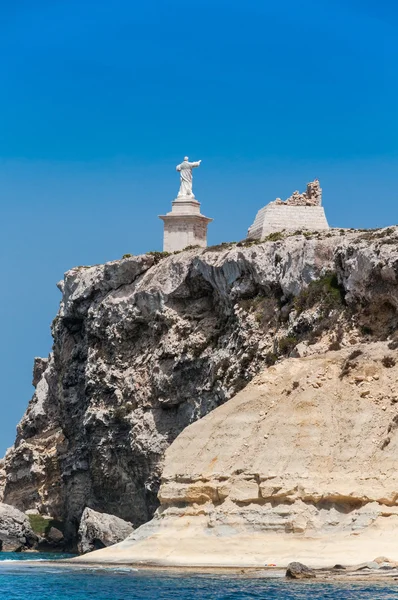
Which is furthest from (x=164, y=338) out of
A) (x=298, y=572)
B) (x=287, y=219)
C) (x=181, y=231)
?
(x=298, y=572)

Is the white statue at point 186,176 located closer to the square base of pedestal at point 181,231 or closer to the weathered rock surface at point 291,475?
the square base of pedestal at point 181,231

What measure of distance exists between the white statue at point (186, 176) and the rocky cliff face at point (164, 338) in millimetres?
8344

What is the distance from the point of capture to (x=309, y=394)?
50.4m

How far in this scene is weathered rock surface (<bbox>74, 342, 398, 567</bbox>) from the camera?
149ft

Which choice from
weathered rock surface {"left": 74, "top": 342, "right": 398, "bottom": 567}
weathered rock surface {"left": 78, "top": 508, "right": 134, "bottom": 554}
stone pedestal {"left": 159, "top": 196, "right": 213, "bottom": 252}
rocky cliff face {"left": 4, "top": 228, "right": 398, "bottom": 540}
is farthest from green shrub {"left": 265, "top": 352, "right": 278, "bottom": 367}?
stone pedestal {"left": 159, "top": 196, "right": 213, "bottom": 252}

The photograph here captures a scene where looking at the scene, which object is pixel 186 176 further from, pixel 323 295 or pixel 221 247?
pixel 323 295

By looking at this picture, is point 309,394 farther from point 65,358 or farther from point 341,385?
point 65,358

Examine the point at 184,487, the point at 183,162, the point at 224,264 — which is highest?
the point at 183,162

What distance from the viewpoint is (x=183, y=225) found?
90125 mm

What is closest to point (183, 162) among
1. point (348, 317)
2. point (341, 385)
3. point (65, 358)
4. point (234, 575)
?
point (65, 358)

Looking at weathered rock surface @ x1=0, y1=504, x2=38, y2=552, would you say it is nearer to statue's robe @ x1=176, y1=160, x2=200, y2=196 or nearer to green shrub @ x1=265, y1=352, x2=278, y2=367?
statue's robe @ x1=176, y1=160, x2=200, y2=196

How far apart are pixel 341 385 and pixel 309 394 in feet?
4.33

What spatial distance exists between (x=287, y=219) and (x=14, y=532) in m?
26.7

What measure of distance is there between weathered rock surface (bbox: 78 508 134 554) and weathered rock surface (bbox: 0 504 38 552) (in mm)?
9164
